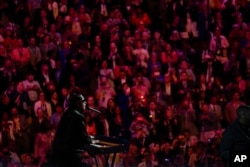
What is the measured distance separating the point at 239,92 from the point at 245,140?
719 centimetres

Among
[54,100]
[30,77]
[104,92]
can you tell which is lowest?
[54,100]

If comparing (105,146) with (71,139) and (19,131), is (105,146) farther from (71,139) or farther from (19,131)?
(19,131)

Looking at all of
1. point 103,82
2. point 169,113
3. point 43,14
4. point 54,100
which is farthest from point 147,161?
point 43,14

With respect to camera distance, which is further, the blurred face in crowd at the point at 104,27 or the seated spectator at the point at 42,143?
A: the blurred face in crowd at the point at 104,27

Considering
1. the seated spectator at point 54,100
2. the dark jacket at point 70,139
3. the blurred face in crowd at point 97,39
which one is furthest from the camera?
the blurred face in crowd at point 97,39

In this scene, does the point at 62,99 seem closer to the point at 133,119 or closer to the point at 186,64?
the point at 133,119

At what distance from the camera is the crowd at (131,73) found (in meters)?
13.5

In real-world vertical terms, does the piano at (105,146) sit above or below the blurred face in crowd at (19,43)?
below

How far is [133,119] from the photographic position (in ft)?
46.1

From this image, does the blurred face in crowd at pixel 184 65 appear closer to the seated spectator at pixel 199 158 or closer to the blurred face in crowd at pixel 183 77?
the blurred face in crowd at pixel 183 77

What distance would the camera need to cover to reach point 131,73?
15.3 meters

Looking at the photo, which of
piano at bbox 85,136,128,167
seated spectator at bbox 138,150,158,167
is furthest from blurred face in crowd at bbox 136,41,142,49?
piano at bbox 85,136,128,167

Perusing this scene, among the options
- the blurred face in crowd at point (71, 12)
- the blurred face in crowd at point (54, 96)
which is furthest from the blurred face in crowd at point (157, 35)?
the blurred face in crowd at point (54, 96)

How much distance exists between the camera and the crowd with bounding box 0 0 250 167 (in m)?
13.5
